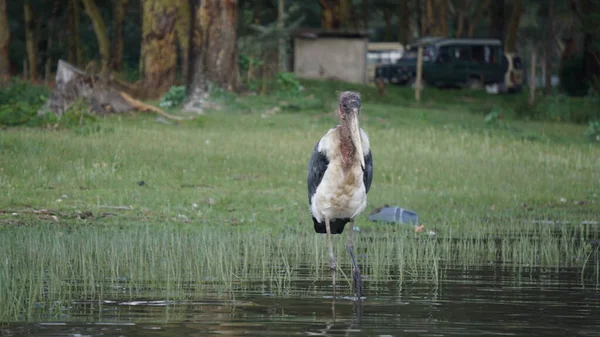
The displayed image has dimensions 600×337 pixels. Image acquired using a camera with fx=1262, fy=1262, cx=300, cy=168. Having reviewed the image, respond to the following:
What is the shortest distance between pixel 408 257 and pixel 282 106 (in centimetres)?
1481

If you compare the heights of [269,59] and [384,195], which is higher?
[269,59]

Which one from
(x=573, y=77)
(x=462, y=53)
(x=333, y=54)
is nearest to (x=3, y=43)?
(x=333, y=54)

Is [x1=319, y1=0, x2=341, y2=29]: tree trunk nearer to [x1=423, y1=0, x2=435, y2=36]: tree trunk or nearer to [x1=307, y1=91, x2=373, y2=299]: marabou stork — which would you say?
[x1=423, y1=0, x2=435, y2=36]: tree trunk

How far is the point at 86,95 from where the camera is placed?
869 inches

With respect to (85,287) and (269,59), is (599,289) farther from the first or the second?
(269,59)

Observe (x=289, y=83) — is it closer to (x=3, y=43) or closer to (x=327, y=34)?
(x=3, y=43)

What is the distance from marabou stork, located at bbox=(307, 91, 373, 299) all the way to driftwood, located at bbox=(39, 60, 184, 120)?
452 inches

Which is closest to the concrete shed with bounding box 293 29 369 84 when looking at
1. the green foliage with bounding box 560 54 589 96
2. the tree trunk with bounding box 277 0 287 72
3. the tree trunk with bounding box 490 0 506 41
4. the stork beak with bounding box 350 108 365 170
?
the tree trunk with bounding box 277 0 287 72

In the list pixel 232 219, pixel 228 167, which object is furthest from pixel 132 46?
pixel 232 219

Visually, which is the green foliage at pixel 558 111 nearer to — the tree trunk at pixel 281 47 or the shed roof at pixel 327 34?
the shed roof at pixel 327 34

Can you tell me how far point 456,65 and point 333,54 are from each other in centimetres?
460

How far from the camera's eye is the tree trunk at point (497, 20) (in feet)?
166

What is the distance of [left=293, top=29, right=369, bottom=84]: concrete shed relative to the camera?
41.8 meters

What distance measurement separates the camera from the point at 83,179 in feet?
49.2
